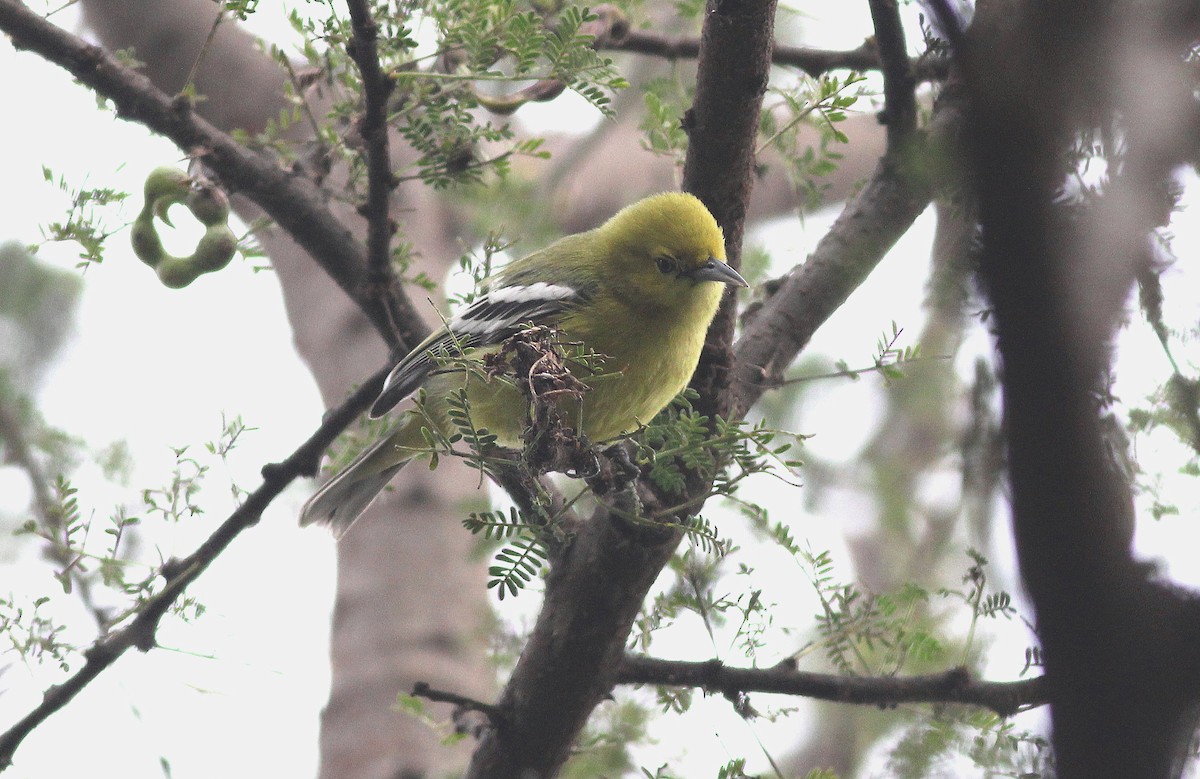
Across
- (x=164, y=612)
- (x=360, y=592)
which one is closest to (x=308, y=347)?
(x=360, y=592)

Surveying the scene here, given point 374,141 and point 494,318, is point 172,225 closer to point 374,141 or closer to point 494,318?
point 374,141

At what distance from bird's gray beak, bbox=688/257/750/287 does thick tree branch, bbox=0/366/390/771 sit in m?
1.38

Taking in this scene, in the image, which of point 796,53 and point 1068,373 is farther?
point 796,53

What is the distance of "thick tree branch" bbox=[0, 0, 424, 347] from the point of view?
134 inches

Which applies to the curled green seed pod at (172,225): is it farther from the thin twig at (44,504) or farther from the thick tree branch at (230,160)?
the thin twig at (44,504)

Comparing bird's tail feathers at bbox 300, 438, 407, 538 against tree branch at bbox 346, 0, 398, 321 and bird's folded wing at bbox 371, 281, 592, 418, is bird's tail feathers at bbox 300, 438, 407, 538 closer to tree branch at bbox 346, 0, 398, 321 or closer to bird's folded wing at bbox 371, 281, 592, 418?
bird's folded wing at bbox 371, 281, 592, 418

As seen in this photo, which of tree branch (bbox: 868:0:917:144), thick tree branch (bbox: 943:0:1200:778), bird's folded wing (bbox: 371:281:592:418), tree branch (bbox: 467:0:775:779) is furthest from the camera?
bird's folded wing (bbox: 371:281:592:418)

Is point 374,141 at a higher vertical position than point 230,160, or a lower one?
lower

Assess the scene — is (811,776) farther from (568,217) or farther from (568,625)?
(568,217)

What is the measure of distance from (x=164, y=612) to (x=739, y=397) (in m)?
1.93

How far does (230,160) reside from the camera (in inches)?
146


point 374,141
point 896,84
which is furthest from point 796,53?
point 374,141

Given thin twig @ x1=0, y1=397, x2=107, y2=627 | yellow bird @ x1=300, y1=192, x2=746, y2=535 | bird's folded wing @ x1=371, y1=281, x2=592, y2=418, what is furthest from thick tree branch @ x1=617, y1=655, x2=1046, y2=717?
thin twig @ x1=0, y1=397, x2=107, y2=627

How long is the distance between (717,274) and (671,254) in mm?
324
